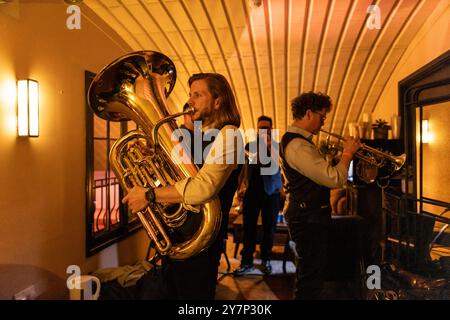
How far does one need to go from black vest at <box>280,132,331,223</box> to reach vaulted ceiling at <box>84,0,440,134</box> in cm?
152

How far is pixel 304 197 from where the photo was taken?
1.85 metres

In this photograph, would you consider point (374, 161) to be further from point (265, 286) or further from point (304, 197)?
point (265, 286)

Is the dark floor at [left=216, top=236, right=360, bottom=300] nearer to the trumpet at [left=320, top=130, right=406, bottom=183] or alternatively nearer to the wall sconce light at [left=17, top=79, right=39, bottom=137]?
the trumpet at [left=320, top=130, right=406, bottom=183]

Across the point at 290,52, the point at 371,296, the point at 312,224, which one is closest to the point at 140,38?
the point at 290,52

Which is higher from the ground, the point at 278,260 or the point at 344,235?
the point at 344,235

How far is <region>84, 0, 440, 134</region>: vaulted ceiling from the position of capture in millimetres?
2795

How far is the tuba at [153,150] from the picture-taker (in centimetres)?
122

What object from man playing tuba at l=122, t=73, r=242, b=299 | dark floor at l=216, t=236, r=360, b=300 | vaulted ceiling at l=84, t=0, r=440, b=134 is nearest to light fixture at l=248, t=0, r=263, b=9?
vaulted ceiling at l=84, t=0, r=440, b=134

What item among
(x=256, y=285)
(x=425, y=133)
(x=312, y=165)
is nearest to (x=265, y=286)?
(x=256, y=285)

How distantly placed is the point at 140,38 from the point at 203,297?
2.68 m

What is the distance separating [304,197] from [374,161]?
2.65 ft

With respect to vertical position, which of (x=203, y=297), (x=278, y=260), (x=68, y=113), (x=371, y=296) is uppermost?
(x=68, y=113)

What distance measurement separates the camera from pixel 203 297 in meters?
1.36

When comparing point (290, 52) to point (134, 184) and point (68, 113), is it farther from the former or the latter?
point (134, 184)
